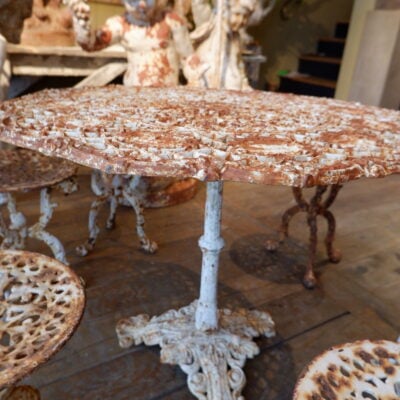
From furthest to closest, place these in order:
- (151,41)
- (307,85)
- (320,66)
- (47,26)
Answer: (320,66)
(307,85)
(47,26)
(151,41)

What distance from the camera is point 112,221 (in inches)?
88.7

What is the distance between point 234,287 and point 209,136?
1062 millimetres

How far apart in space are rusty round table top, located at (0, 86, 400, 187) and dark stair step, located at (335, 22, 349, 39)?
5.07 metres

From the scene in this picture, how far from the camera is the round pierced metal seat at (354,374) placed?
2.19ft

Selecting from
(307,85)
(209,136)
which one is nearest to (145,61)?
(209,136)

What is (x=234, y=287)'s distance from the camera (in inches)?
70.9

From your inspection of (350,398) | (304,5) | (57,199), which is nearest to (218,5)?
(57,199)

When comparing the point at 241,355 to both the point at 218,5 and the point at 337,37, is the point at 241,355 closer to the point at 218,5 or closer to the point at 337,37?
the point at 218,5

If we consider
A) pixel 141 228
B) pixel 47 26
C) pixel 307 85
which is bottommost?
pixel 141 228

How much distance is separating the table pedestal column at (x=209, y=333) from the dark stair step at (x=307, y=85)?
170 inches

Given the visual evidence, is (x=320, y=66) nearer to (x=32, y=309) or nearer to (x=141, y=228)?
(x=141, y=228)

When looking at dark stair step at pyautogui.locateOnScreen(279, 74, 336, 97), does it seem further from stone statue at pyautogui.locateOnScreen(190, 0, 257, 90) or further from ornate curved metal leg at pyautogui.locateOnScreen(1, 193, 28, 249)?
ornate curved metal leg at pyautogui.locateOnScreen(1, 193, 28, 249)

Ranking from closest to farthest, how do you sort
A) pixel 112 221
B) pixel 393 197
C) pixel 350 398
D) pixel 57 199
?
pixel 350 398 < pixel 112 221 < pixel 57 199 < pixel 393 197

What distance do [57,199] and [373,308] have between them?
78.0 inches
